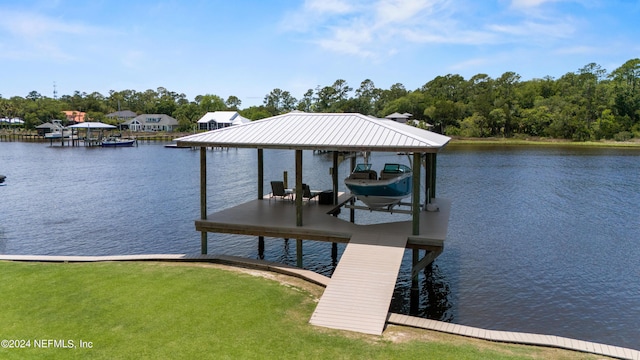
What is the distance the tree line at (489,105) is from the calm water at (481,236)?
162ft

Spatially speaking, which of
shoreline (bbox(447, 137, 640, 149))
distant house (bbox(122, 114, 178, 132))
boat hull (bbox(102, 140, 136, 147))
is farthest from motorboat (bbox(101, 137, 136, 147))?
shoreline (bbox(447, 137, 640, 149))

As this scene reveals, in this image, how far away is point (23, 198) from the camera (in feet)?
100

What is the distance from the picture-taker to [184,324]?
28.1ft

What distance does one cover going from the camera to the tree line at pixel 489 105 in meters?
85.4

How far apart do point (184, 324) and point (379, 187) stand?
8154 mm

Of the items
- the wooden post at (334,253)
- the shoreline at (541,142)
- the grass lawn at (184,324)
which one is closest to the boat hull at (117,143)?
the shoreline at (541,142)

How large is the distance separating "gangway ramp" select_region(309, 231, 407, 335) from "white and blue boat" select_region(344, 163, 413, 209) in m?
2.48

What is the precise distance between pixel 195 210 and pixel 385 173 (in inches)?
561

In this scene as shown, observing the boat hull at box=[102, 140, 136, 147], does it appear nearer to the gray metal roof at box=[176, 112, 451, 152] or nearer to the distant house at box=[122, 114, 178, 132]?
the distant house at box=[122, 114, 178, 132]

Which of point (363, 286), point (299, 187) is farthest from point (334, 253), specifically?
point (363, 286)

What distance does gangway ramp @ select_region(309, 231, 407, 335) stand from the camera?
896cm

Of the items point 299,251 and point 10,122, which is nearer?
point 299,251

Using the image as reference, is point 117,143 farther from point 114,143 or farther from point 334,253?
point 334,253

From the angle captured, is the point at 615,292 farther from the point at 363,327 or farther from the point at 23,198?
the point at 23,198
